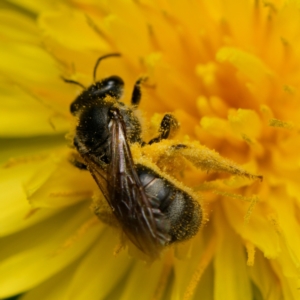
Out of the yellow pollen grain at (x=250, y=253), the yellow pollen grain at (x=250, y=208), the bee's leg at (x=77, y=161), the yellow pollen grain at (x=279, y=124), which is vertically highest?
the yellow pollen grain at (x=279, y=124)

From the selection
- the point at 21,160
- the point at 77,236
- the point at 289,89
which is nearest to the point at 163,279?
the point at 77,236

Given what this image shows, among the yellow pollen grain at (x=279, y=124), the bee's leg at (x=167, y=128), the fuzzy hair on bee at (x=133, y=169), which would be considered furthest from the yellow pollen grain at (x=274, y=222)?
the bee's leg at (x=167, y=128)

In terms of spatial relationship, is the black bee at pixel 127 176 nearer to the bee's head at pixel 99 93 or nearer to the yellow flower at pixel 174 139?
the bee's head at pixel 99 93

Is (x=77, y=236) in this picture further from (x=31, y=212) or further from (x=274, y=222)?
(x=274, y=222)

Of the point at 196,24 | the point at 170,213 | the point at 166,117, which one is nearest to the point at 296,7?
the point at 196,24

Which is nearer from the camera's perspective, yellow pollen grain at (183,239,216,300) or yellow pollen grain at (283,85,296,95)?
yellow pollen grain at (183,239,216,300)

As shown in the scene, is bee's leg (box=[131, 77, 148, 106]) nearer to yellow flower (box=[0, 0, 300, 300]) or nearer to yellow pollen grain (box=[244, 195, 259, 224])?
yellow flower (box=[0, 0, 300, 300])

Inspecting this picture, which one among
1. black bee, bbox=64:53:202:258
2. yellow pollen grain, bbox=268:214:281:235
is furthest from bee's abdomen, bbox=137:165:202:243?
yellow pollen grain, bbox=268:214:281:235
